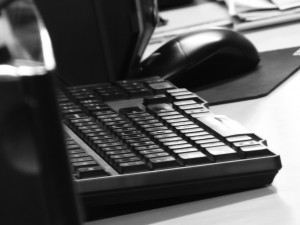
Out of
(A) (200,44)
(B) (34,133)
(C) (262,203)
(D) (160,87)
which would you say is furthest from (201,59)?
(B) (34,133)

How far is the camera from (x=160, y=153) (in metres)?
0.59

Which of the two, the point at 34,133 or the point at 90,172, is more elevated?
the point at 34,133

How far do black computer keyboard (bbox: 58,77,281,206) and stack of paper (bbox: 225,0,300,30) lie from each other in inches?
23.4

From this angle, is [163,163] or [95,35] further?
[95,35]

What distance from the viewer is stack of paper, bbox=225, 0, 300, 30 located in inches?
50.9

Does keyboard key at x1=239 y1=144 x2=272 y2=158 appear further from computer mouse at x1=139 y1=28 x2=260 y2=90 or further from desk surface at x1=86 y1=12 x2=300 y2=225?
computer mouse at x1=139 y1=28 x2=260 y2=90

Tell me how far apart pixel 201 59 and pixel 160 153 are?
363 millimetres

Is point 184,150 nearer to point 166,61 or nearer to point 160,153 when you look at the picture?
point 160,153

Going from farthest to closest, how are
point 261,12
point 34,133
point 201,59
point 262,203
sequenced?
point 261,12
point 201,59
point 262,203
point 34,133

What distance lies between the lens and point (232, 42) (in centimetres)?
97

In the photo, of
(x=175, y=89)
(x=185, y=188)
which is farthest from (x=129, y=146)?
(x=175, y=89)

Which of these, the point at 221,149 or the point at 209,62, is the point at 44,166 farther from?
the point at 209,62

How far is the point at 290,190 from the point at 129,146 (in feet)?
0.47

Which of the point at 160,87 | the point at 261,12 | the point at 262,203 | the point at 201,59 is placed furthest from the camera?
the point at 261,12
